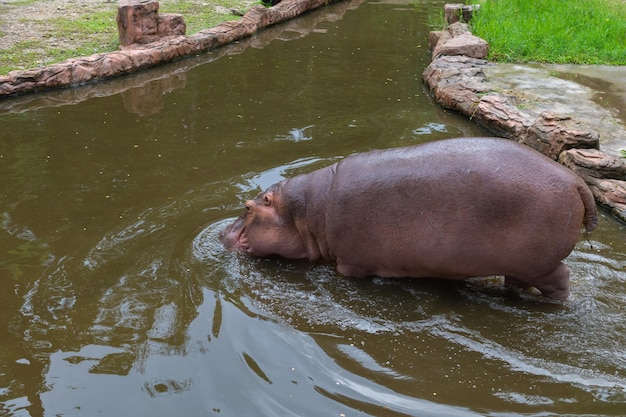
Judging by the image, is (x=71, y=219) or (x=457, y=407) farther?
(x=71, y=219)

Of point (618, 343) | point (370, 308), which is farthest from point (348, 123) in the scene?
point (618, 343)

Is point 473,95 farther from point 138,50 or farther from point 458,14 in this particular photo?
point 138,50

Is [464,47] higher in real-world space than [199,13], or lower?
lower

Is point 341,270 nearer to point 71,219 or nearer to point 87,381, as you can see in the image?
point 87,381

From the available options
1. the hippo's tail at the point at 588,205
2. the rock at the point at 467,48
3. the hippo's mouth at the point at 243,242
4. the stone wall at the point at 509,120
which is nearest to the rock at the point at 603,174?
the stone wall at the point at 509,120

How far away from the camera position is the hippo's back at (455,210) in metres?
3.61

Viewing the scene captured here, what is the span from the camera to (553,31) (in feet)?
31.8

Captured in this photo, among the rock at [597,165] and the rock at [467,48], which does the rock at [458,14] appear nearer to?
the rock at [467,48]

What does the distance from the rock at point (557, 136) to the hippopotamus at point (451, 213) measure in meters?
1.88

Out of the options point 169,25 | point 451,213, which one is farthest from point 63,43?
Answer: point 451,213

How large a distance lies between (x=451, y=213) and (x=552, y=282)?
28.6 inches

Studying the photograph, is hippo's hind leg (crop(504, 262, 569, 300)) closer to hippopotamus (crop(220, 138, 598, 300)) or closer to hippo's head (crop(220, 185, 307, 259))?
hippopotamus (crop(220, 138, 598, 300))

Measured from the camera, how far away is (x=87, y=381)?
3.32 meters

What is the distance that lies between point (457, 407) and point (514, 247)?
969 millimetres
